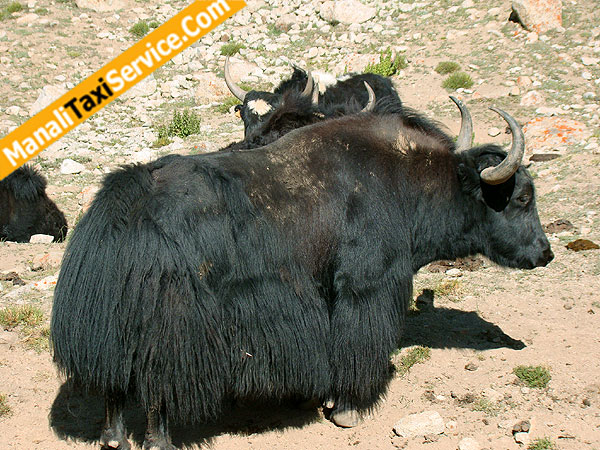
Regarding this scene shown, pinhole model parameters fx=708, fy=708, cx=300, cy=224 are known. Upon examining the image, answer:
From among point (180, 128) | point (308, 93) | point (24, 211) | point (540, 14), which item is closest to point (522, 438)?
point (308, 93)

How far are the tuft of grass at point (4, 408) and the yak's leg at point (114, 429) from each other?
0.82 m

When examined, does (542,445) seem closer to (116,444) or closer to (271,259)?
(271,259)

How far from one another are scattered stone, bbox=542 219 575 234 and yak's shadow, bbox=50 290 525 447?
1.62 m

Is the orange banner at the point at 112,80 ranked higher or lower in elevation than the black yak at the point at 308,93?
higher

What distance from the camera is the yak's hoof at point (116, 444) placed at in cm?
357

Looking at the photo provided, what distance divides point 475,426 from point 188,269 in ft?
5.93

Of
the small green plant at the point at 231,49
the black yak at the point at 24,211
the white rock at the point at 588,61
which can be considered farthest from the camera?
the small green plant at the point at 231,49

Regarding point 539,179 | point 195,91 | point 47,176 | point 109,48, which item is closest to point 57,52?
point 109,48

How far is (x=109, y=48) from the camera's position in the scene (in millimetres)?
14023

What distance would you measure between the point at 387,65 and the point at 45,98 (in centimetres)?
567

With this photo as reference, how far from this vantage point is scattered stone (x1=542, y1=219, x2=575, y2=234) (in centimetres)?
614

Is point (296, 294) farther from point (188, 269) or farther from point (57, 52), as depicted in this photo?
point (57, 52)

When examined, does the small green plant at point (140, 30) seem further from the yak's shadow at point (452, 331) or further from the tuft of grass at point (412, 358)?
the tuft of grass at point (412, 358)

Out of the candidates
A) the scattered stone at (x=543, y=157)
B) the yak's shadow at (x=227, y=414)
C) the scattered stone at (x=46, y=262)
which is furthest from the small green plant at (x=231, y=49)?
the yak's shadow at (x=227, y=414)
